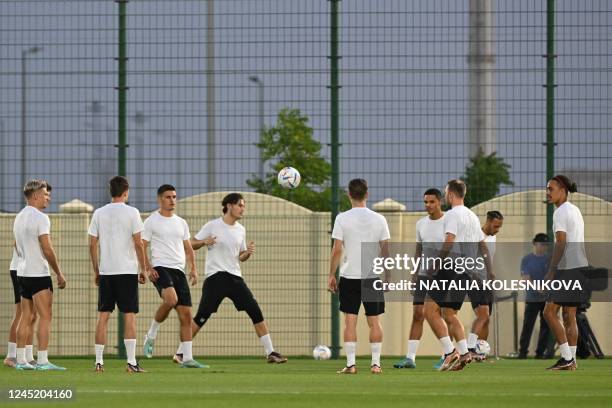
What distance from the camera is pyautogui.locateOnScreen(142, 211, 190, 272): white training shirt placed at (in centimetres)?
1514

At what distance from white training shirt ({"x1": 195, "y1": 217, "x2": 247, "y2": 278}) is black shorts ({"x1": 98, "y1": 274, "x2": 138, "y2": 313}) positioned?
217 cm

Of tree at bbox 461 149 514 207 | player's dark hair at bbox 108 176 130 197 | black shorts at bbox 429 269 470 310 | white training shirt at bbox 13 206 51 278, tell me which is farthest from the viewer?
tree at bbox 461 149 514 207

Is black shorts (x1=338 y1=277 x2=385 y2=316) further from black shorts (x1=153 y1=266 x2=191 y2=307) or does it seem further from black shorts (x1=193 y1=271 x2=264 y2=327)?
black shorts (x1=153 y1=266 x2=191 y2=307)

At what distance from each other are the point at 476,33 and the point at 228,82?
11.0ft

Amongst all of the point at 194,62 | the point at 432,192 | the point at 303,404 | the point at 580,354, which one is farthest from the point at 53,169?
the point at 303,404

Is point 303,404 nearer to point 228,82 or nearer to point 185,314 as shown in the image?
point 185,314

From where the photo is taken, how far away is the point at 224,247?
15.6 meters

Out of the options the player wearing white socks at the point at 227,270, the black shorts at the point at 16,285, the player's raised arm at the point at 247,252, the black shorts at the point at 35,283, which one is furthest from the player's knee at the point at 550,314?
the black shorts at the point at 16,285

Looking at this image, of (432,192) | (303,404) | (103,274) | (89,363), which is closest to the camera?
(303,404)

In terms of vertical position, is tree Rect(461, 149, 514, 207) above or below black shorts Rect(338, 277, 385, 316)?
above

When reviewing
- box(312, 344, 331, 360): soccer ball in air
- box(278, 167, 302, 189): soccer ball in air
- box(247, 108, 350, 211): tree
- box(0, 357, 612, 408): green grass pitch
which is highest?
box(247, 108, 350, 211): tree

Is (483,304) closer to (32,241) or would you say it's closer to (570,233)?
(570,233)

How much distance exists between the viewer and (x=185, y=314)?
15148 millimetres

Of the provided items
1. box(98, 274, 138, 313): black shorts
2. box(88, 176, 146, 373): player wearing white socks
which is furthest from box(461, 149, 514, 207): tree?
box(98, 274, 138, 313): black shorts
